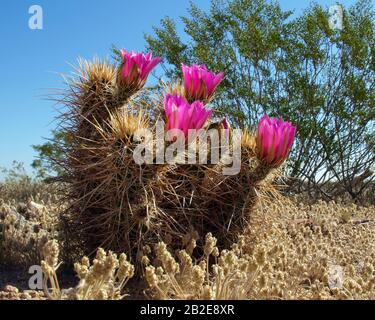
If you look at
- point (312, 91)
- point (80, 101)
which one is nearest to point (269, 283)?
point (80, 101)

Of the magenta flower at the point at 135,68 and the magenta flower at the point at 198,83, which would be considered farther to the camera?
the magenta flower at the point at 198,83

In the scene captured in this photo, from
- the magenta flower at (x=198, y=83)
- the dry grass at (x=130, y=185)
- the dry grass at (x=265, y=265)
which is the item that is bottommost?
the dry grass at (x=265, y=265)

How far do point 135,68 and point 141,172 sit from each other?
0.66 m

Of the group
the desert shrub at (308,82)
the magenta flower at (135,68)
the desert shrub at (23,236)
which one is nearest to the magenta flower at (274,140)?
the magenta flower at (135,68)

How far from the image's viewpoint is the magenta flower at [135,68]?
2869mm

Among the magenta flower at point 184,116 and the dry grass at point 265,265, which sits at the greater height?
the magenta flower at point 184,116

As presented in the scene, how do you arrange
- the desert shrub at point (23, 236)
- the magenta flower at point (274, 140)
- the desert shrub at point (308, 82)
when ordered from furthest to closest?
the desert shrub at point (308, 82) < the desert shrub at point (23, 236) < the magenta flower at point (274, 140)

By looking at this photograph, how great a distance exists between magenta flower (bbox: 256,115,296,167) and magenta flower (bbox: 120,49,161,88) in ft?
2.34

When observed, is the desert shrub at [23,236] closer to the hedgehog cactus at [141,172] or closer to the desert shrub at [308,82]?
the hedgehog cactus at [141,172]

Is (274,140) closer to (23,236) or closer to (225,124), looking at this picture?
(225,124)

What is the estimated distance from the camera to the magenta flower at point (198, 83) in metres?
3.05

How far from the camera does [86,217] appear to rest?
283cm

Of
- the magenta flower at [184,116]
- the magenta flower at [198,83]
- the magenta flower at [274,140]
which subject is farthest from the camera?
the magenta flower at [198,83]

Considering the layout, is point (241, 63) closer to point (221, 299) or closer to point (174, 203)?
point (174, 203)
